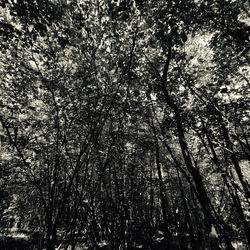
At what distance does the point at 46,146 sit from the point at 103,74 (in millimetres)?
3205

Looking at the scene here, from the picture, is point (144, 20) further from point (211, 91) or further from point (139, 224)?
point (139, 224)

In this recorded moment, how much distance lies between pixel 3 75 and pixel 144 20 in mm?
4202

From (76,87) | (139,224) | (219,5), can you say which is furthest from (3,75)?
(139,224)

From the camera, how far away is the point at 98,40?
3918 millimetres

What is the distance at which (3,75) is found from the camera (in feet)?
16.1

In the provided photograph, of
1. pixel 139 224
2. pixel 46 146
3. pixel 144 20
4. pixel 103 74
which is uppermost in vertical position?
pixel 144 20

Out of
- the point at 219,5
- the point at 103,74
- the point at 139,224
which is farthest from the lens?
the point at 139,224

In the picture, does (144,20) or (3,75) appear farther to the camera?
(3,75)

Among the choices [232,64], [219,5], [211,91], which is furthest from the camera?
[211,91]

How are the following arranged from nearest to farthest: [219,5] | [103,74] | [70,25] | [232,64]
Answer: [219,5] → [70,25] → [103,74] → [232,64]

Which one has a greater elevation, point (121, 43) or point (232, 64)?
point (232, 64)

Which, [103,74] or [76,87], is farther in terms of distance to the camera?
[76,87]

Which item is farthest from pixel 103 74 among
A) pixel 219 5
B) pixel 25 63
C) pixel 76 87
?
pixel 219 5

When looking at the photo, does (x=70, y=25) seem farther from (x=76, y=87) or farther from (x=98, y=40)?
(x=76, y=87)
